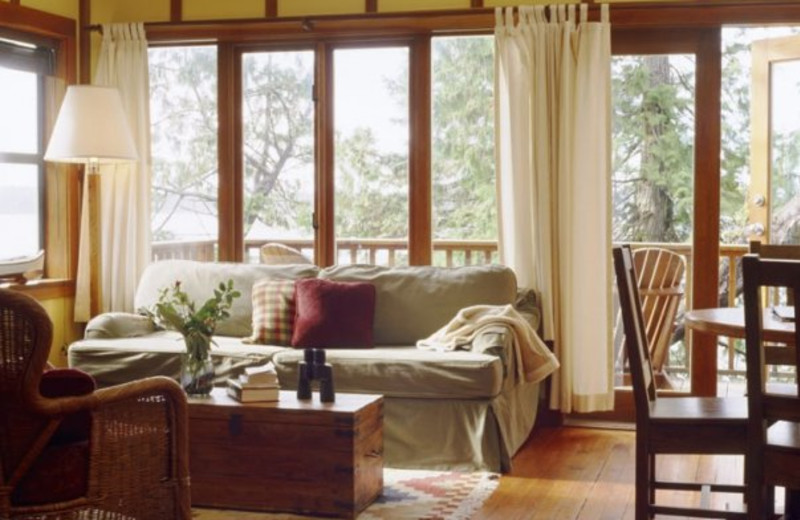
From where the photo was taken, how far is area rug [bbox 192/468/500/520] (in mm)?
4023

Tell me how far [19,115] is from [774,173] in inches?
164

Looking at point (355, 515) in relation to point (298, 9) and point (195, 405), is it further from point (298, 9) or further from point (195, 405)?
point (298, 9)

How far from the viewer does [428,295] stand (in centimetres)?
549

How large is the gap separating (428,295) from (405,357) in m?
0.71

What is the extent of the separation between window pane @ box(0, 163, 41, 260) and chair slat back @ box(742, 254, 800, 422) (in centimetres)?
435

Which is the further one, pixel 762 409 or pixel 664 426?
pixel 664 426

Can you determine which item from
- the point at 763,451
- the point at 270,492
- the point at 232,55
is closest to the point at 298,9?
the point at 232,55

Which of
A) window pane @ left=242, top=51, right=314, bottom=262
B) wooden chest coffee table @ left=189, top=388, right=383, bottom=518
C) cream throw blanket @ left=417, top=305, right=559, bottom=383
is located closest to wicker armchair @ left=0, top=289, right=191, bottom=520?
wooden chest coffee table @ left=189, top=388, right=383, bottom=518

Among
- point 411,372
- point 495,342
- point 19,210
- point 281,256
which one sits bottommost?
point 411,372

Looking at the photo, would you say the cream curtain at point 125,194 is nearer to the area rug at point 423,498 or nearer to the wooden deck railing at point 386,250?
the wooden deck railing at point 386,250

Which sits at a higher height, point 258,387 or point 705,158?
point 705,158

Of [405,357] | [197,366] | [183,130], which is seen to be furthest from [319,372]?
[183,130]

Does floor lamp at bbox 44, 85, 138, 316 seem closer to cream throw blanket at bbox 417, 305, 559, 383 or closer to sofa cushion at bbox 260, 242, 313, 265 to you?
sofa cushion at bbox 260, 242, 313, 265

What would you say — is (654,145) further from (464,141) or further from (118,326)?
(118,326)
